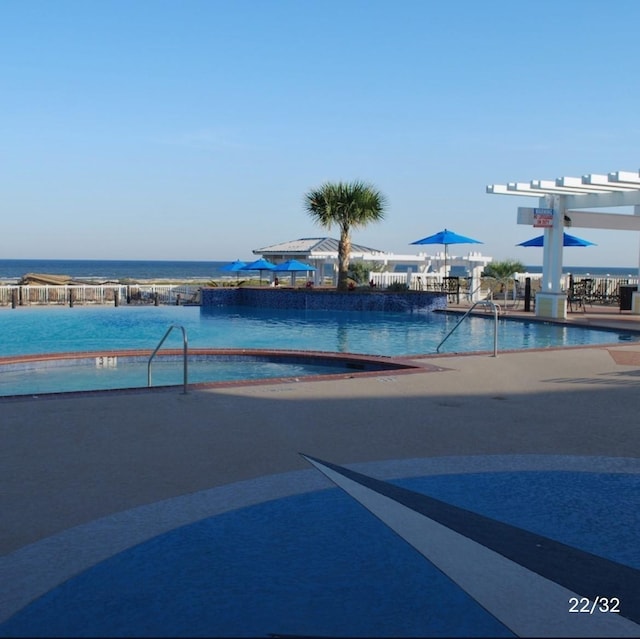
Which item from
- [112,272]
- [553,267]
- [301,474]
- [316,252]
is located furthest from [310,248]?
[112,272]

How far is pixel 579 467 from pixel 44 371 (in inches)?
365

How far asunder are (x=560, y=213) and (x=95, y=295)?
56.3 feet

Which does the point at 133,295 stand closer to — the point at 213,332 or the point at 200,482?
the point at 213,332

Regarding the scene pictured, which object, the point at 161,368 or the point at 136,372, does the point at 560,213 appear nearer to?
the point at 161,368

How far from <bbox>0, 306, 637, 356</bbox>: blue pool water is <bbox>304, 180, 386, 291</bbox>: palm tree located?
145 inches

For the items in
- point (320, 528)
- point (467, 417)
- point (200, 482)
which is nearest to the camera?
point (320, 528)

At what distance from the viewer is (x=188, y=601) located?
343 cm

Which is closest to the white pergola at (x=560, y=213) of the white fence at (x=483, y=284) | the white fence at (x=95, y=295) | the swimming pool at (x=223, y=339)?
the swimming pool at (x=223, y=339)

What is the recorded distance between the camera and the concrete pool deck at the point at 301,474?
332 centimetres

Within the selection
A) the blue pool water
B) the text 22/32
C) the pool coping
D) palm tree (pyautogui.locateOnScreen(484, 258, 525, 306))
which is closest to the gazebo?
palm tree (pyautogui.locateOnScreen(484, 258, 525, 306))

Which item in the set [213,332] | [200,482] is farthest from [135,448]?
[213,332]

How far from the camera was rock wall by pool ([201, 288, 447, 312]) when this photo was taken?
25938 millimetres

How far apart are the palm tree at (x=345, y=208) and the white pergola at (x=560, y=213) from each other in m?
8.04

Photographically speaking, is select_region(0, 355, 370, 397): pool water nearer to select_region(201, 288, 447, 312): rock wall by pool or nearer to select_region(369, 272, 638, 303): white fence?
select_region(201, 288, 447, 312): rock wall by pool
